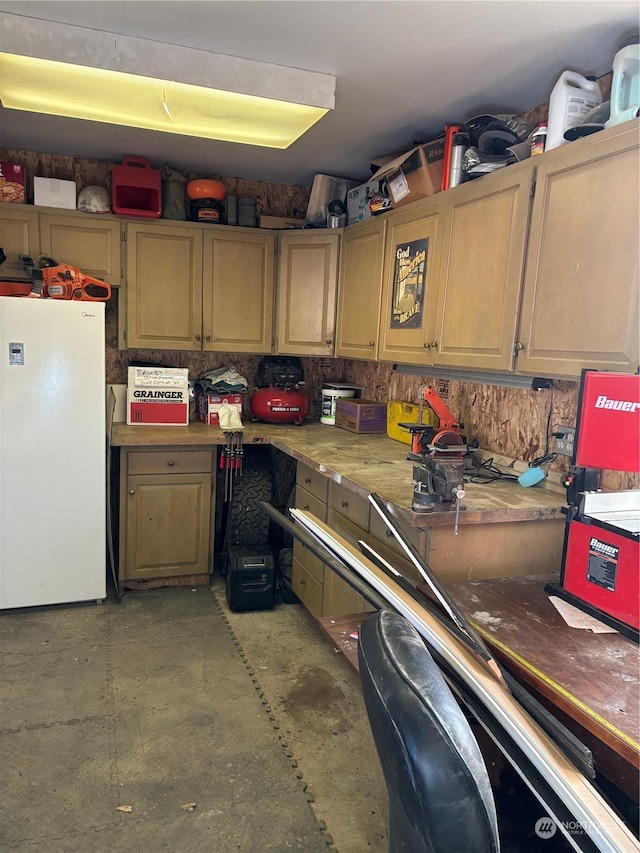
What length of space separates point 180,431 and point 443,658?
2.49m

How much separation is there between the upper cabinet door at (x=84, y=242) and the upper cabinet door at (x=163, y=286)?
92 mm

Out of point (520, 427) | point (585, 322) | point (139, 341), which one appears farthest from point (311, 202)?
point (585, 322)

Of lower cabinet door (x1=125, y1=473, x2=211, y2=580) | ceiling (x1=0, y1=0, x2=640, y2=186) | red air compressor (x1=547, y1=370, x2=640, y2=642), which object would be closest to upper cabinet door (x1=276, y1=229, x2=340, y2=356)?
ceiling (x1=0, y1=0, x2=640, y2=186)

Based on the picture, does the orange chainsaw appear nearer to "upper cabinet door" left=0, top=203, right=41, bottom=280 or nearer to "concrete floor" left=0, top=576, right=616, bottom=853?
"upper cabinet door" left=0, top=203, right=41, bottom=280

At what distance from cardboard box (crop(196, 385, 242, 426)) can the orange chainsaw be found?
0.90 metres

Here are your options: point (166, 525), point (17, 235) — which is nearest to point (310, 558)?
point (166, 525)

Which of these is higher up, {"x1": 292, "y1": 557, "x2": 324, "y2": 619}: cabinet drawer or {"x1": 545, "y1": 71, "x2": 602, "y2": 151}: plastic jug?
{"x1": 545, "y1": 71, "x2": 602, "y2": 151}: plastic jug

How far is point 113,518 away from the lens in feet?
12.4

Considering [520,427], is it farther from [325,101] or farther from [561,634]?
[325,101]

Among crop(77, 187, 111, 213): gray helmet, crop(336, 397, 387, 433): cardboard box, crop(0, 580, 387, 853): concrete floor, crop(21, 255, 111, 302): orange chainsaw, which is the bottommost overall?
crop(0, 580, 387, 853): concrete floor

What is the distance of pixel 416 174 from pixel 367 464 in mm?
1421

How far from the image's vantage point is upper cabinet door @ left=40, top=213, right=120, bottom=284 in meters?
3.32

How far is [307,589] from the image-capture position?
10.0 ft

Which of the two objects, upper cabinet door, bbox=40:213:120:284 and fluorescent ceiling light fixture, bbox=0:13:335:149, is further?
upper cabinet door, bbox=40:213:120:284
